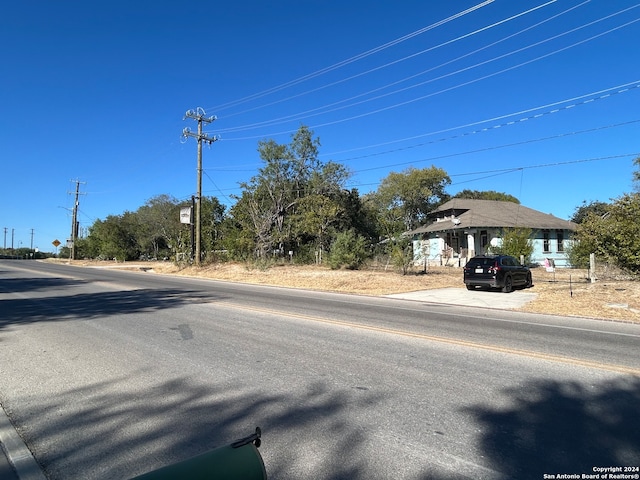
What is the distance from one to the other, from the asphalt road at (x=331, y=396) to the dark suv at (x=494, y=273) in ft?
28.4

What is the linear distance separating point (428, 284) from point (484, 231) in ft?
60.0

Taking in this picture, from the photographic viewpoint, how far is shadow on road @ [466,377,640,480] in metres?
3.46

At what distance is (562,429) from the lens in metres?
4.10

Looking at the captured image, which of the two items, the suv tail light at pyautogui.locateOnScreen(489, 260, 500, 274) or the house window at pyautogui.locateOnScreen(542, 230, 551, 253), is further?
the house window at pyautogui.locateOnScreen(542, 230, 551, 253)

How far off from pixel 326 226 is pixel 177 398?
27.5 metres

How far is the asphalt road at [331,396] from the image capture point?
11.7ft

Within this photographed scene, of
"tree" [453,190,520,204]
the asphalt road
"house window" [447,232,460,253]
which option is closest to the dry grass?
the asphalt road

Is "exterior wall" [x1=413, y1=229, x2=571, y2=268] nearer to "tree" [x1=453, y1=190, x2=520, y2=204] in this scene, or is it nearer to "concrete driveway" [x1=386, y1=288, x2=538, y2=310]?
"concrete driveway" [x1=386, y1=288, x2=538, y2=310]

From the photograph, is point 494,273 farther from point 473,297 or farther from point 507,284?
point 473,297

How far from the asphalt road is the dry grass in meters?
3.97

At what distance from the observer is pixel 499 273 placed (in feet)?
60.6

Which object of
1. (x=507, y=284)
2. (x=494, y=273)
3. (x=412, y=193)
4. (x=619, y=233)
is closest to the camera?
(x=619, y=233)

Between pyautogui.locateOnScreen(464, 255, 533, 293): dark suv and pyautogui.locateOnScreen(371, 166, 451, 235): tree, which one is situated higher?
pyautogui.locateOnScreen(371, 166, 451, 235): tree

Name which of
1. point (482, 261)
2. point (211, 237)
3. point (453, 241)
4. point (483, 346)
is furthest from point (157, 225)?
point (483, 346)
